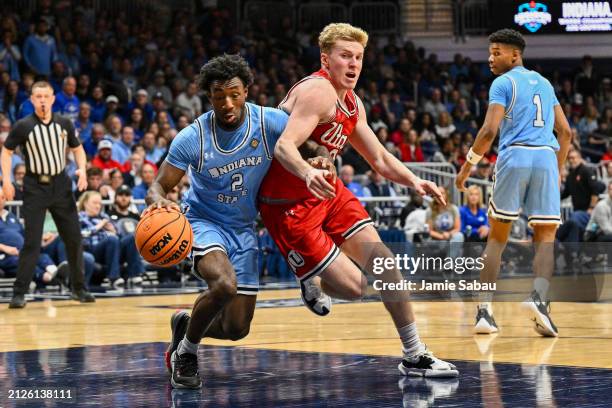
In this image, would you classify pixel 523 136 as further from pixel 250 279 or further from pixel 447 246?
pixel 447 246

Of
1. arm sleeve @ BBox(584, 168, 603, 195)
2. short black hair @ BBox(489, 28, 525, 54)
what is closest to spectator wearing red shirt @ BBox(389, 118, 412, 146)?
arm sleeve @ BBox(584, 168, 603, 195)

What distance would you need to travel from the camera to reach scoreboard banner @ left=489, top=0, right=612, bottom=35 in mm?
19817

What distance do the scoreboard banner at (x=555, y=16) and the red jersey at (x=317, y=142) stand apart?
552 inches

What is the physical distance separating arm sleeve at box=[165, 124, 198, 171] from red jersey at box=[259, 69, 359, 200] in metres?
0.43

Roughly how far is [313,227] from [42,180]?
548 centimetres

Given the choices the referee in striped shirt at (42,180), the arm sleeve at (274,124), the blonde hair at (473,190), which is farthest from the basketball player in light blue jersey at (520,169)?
the blonde hair at (473,190)

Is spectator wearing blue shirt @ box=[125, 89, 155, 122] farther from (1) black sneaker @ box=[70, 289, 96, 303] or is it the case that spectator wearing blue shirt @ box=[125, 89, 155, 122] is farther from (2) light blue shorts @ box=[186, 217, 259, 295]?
(2) light blue shorts @ box=[186, 217, 259, 295]

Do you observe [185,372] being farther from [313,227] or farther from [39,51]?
[39,51]

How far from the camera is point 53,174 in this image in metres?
11.1

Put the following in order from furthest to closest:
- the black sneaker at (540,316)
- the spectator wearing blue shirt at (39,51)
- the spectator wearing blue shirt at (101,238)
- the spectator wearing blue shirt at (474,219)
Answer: the spectator wearing blue shirt at (39,51), the spectator wearing blue shirt at (474,219), the spectator wearing blue shirt at (101,238), the black sneaker at (540,316)

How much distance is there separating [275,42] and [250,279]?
1779 centimetres

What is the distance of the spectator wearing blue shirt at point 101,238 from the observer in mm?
13852

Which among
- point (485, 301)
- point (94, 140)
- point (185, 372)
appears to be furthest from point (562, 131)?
point (94, 140)

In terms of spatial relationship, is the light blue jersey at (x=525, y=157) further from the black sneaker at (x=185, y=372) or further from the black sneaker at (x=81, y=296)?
the black sneaker at (x=81, y=296)
